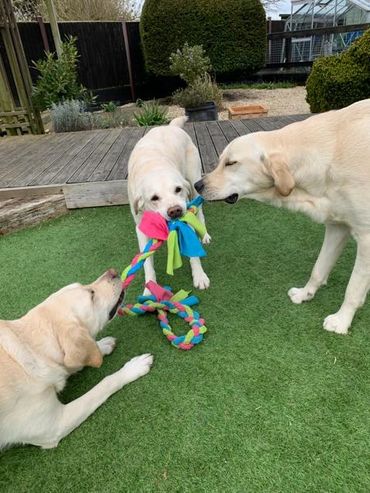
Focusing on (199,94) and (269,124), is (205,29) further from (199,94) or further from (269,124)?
(269,124)

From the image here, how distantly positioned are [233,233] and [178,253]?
1.35 m

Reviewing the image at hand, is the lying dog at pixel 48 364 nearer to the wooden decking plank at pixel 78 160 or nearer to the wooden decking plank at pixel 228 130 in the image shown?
the wooden decking plank at pixel 78 160

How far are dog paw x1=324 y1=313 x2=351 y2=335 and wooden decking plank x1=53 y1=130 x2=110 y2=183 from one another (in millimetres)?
3673

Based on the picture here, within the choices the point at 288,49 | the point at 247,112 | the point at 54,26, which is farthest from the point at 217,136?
the point at 288,49

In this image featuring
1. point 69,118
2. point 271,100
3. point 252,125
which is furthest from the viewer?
point 271,100

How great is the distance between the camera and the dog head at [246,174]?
7.89 ft

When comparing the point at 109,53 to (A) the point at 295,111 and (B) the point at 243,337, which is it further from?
(B) the point at 243,337

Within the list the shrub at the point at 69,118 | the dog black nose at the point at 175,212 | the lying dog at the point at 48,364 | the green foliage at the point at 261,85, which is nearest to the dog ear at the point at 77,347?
the lying dog at the point at 48,364

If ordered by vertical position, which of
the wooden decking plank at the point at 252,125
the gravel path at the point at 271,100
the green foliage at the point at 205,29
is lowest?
the gravel path at the point at 271,100

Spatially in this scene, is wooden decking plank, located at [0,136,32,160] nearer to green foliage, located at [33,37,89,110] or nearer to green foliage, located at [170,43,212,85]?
green foliage, located at [33,37,89,110]

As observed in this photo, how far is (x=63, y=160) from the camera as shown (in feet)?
18.7

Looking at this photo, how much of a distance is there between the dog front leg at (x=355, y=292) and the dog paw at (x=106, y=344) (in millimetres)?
1533

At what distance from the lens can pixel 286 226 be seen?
4008 mm

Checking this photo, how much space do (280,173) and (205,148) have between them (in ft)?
11.2
